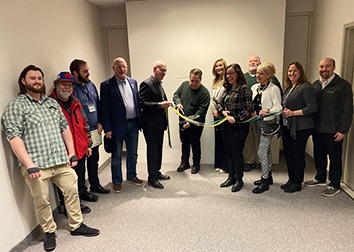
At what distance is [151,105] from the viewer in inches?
130

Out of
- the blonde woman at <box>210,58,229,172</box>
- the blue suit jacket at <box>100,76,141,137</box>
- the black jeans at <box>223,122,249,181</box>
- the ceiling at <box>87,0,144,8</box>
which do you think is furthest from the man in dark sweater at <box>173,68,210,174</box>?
the ceiling at <box>87,0,144,8</box>

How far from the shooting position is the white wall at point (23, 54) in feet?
7.43

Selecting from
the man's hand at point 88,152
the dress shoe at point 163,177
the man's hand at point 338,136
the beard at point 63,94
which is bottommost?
the dress shoe at point 163,177

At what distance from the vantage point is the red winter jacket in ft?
8.87

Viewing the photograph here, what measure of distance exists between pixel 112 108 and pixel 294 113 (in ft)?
7.05

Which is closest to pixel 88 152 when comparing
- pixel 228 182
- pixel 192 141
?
pixel 192 141

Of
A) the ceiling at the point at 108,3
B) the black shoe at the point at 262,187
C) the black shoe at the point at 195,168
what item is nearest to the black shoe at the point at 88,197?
the black shoe at the point at 195,168

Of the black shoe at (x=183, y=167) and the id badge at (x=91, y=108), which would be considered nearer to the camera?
the id badge at (x=91, y=108)

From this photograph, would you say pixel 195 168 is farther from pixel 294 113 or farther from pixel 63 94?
pixel 63 94

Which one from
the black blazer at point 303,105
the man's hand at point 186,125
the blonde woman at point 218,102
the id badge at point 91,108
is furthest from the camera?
the man's hand at point 186,125

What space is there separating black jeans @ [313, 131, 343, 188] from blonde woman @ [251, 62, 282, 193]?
0.61 meters

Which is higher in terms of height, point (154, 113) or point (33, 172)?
point (154, 113)

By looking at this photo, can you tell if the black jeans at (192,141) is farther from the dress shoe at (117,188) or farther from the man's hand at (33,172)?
the man's hand at (33,172)

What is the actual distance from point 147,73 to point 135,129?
3.85 feet
